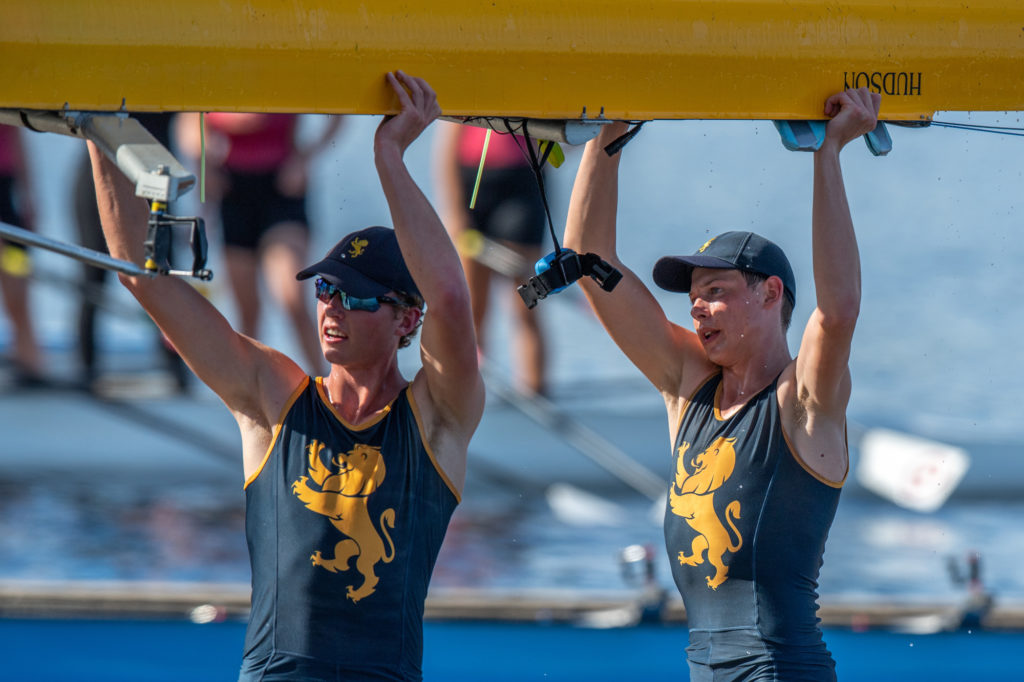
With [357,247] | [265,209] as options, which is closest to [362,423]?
[357,247]

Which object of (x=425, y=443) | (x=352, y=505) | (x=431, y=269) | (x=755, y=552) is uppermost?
(x=431, y=269)

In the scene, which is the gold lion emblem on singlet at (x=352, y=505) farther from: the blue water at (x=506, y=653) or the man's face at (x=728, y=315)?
the blue water at (x=506, y=653)

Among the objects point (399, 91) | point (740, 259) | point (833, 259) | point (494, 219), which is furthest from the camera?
point (494, 219)

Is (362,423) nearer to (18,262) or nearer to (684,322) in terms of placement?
(18,262)

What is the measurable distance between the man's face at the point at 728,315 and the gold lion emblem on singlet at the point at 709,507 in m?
0.19

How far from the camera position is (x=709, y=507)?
9.30ft

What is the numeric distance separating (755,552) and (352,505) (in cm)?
78

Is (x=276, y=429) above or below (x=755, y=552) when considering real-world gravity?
above

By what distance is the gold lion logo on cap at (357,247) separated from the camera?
2781 mm

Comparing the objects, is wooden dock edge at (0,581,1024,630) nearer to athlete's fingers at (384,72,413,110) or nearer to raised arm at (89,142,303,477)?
raised arm at (89,142,303,477)

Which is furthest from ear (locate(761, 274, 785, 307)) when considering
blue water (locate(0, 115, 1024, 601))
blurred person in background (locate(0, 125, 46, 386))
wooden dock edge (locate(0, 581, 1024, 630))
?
blurred person in background (locate(0, 125, 46, 386))

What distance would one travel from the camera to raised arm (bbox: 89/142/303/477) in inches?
108

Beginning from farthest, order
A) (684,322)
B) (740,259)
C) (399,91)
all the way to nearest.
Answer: (684,322), (740,259), (399,91)

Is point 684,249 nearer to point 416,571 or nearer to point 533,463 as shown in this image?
point 533,463
